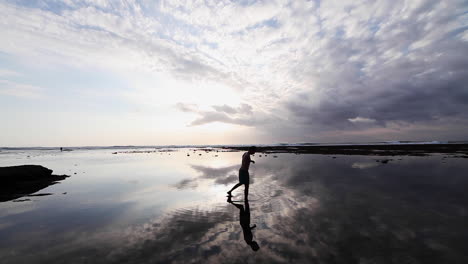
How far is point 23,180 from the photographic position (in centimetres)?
1576

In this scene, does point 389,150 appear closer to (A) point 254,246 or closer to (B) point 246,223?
(B) point 246,223

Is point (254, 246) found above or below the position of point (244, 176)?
below

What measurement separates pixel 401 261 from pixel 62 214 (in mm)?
11666

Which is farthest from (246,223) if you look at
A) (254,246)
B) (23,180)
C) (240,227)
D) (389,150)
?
(389,150)

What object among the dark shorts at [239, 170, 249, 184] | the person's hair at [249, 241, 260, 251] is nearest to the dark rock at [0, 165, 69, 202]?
the dark shorts at [239, 170, 249, 184]

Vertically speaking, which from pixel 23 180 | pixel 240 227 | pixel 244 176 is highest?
pixel 244 176

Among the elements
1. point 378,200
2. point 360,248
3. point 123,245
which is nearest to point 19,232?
point 123,245

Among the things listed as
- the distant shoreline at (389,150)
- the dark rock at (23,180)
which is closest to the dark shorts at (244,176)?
the dark rock at (23,180)

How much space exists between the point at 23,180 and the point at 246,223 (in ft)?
62.9

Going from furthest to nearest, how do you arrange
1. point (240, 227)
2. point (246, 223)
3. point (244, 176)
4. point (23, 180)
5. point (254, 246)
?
point (23, 180) < point (244, 176) < point (246, 223) < point (240, 227) < point (254, 246)

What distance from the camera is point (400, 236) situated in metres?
5.80

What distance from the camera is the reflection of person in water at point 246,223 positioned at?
5535 mm

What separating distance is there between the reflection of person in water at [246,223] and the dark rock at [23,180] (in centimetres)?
1303

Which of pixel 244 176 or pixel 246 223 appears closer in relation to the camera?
pixel 246 223
